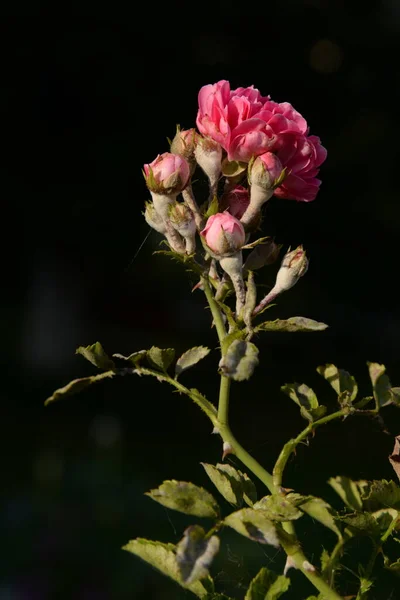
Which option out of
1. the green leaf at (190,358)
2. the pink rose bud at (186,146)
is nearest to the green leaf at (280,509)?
the green leaf at (190,358)

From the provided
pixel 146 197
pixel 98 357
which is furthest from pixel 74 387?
pixel 146 197

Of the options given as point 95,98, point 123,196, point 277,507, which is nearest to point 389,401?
point 277,507

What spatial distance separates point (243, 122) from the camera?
0.47m

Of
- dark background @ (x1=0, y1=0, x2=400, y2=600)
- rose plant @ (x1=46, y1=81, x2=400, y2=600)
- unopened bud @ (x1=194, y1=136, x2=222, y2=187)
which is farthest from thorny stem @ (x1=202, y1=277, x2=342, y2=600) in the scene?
dark background @ (x1=0, y1=0, x2=400, y2=600)

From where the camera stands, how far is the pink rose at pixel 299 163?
0.49m

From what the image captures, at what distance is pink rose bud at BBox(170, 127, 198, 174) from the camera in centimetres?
50

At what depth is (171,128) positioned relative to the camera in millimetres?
3072

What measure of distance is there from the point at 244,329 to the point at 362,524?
5.3 inches

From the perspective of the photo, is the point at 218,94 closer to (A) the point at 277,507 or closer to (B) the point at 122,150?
(A) the point at 277,507

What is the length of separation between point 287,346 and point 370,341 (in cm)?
34

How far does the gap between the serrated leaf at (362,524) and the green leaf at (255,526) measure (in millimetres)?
63

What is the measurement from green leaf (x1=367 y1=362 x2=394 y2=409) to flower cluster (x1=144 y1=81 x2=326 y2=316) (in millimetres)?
88

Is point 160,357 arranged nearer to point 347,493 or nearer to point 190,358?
point 190,358

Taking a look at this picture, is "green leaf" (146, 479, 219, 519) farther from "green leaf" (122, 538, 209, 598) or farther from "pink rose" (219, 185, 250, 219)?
"pink rose" (219, 185, 250, 219)
